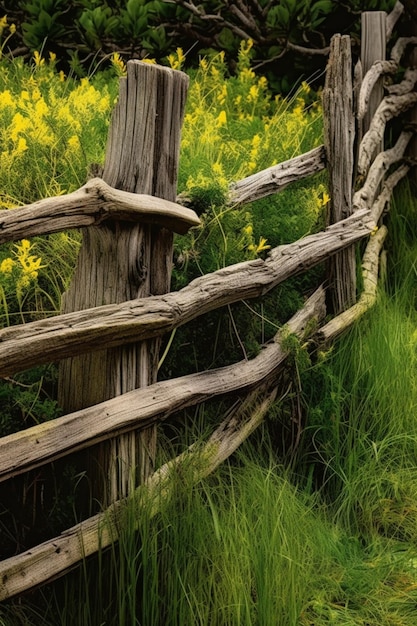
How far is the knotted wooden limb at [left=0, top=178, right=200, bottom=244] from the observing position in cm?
231

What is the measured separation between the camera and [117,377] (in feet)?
9.14

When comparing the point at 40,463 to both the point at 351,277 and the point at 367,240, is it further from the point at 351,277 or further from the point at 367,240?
the point at 367,240

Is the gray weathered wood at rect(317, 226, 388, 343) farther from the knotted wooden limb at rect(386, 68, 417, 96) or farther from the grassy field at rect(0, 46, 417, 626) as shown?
the knotted wooden limb at rect(386, 68, 417, 96)

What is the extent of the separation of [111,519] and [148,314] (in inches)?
24.4

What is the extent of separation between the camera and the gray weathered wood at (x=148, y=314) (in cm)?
238

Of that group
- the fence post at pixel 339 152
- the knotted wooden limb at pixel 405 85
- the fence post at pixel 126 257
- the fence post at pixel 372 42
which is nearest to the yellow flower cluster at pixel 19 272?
the fence post at pixel 126 257

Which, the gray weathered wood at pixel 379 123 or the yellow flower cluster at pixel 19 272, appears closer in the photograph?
the yellow flower cluster at pixel 19 272

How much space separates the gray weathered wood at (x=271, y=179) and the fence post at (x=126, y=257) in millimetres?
724

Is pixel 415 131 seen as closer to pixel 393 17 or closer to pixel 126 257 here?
pixel 393 17

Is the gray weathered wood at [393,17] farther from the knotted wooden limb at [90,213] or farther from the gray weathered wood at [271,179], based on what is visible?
the knotted wooden limb at [90,213]

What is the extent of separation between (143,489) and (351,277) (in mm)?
2049

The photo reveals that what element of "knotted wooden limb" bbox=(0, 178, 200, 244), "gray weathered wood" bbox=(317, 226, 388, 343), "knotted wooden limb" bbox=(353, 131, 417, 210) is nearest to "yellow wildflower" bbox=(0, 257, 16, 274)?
"knotted wooden limb" bbox=(0, 178, 200, 244)

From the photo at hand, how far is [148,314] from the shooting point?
2.77 meters

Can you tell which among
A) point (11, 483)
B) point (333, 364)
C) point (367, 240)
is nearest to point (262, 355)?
point (333, 364)
